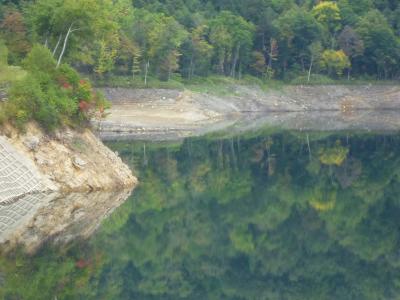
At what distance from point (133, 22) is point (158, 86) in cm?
1402

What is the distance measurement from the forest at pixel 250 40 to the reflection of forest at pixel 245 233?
4273 centimetres

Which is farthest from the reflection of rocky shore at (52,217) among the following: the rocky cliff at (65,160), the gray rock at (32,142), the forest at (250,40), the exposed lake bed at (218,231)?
the forest at (250,40)

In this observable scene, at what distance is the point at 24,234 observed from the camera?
35.5 m

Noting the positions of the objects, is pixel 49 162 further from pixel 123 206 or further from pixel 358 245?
pixel 358 245

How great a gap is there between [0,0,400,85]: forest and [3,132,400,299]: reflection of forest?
42.7m

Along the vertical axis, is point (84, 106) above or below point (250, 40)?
above

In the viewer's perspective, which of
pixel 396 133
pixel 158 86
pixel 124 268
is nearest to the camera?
pixel 124 268

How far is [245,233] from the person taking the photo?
138 ft

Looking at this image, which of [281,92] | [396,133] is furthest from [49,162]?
[281,92]

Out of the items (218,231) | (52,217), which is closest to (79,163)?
(52,217)

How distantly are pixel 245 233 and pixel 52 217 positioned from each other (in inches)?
355

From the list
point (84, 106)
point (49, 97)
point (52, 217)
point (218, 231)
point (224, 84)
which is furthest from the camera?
point (224, 84)

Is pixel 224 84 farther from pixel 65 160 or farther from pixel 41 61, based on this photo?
pixel 65 160

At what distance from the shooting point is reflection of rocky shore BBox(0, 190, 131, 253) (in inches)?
1380
